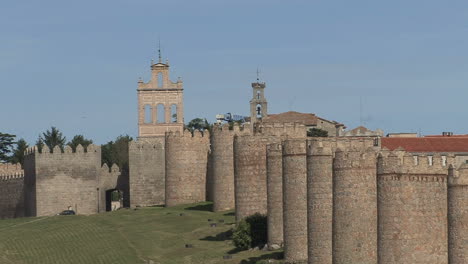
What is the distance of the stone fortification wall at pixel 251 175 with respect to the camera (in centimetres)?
7306

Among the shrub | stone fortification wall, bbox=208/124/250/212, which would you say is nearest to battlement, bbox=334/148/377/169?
the shrub

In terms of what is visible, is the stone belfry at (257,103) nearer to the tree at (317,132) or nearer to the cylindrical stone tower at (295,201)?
the tree at (317,132)

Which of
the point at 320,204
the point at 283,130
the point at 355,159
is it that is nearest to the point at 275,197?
the point at 320,204

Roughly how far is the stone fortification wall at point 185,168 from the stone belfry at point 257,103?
17.8m

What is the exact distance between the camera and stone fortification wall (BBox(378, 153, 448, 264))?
51.4m

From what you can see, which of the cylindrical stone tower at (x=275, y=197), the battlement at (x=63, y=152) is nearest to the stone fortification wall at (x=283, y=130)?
the cylindrical stone tower at (x=275, y=197)

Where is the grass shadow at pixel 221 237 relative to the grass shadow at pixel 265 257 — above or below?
above

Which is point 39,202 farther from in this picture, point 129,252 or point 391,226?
point 391,226

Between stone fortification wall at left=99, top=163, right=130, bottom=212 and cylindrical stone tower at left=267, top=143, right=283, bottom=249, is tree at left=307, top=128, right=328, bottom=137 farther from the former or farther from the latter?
cylindrical stone tower at left=267, top=143, right=283, bottom=249

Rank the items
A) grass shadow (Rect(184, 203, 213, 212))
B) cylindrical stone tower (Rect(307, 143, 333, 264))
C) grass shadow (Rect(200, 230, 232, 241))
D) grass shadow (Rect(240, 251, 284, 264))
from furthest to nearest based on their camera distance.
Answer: grass shadow (Rect(184, 203, 213, 212)) < grass shadow (Rect(200, 230, 232, 241)) < grass shadow (Rect(240, 251, 284, 264)) < cylindrical stone tower (Rect(307, 143, 333, 264))

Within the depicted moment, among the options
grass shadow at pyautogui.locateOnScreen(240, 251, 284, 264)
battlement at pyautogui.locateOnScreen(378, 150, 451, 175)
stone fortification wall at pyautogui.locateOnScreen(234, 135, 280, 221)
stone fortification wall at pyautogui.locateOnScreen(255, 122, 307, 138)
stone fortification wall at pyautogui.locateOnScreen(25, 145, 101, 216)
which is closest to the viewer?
battlement at pyautogui.locateOnScreen(378, 150, 451, 175)

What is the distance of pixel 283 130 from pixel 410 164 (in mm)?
23539

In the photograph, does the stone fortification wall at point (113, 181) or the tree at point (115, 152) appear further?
the tree at point (115, 152)

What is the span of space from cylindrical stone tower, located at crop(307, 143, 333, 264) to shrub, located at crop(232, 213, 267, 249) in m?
10.7
